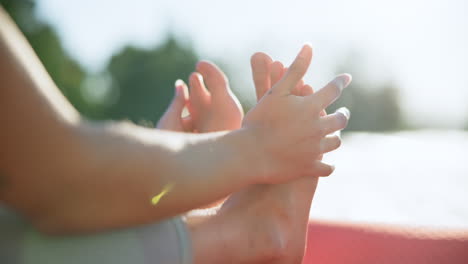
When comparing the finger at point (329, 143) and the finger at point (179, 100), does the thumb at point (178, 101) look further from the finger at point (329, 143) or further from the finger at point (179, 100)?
the finger at point (329, 143)

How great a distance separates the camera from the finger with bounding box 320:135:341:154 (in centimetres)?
104

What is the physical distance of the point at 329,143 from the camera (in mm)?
1065

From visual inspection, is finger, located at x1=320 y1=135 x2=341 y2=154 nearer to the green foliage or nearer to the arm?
the arm

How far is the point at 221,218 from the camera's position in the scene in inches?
37.4

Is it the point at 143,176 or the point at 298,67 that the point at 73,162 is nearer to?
the point at 143,176

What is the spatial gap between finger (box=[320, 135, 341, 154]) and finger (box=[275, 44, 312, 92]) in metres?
0.12

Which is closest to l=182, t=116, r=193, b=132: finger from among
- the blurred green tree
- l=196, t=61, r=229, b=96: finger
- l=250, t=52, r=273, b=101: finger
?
l=196, t=61, r=229, b=96: finger

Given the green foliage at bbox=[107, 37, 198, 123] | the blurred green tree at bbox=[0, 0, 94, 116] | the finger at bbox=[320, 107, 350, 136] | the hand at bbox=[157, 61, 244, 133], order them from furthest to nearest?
the green foliage at bbox=[107, 37, 198, 123] < the blurred green tree at bbox=[0, 0, 94, 116] < the hand at bbox=[157, 61, 244, 133] < the finger at bbox=[320, 107, 350, 136]

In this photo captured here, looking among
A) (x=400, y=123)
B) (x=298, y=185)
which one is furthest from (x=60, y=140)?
(x=400, y=123)

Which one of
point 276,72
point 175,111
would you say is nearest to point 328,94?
point 276,72

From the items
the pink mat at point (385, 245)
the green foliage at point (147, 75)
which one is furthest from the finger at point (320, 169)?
the green foliage at point (147, 75)

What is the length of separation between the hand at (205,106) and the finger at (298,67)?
1.12ft

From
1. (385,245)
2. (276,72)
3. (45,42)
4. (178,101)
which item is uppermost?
(276,72)

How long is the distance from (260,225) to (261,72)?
380 millimetres
